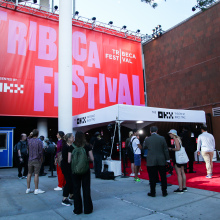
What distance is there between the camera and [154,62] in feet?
58.5

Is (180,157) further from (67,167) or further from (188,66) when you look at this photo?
(188,66)

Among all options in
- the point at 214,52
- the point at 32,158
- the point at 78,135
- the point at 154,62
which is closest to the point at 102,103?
the point at 154,62

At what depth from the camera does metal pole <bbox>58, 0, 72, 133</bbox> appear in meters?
11.2

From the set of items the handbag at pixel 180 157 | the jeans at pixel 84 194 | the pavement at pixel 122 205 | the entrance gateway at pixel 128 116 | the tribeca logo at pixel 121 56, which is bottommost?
the pavement at pixel 122 205

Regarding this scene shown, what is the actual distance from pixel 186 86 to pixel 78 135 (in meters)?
12.7

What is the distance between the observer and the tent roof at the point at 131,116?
853cm

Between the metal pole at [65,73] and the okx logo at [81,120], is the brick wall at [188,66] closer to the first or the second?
the okx logo at [81,120]

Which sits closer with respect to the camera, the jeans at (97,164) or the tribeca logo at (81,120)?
the jeans at (97,164)

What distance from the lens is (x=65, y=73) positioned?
11.5 metres

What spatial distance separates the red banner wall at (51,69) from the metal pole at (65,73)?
8.74 ft

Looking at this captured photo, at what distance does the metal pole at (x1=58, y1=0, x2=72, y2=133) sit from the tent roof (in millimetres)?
744

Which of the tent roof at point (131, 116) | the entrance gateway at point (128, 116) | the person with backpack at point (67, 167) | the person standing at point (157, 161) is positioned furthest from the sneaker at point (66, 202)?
the tent roof at point (131, 116)

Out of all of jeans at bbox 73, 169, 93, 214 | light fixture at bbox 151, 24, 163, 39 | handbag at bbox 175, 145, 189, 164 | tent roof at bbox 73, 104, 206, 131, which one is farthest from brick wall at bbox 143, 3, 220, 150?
jeans at bbox 73, 169, 93, 214

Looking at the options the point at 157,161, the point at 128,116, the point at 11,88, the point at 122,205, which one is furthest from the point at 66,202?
the point at 11,88
